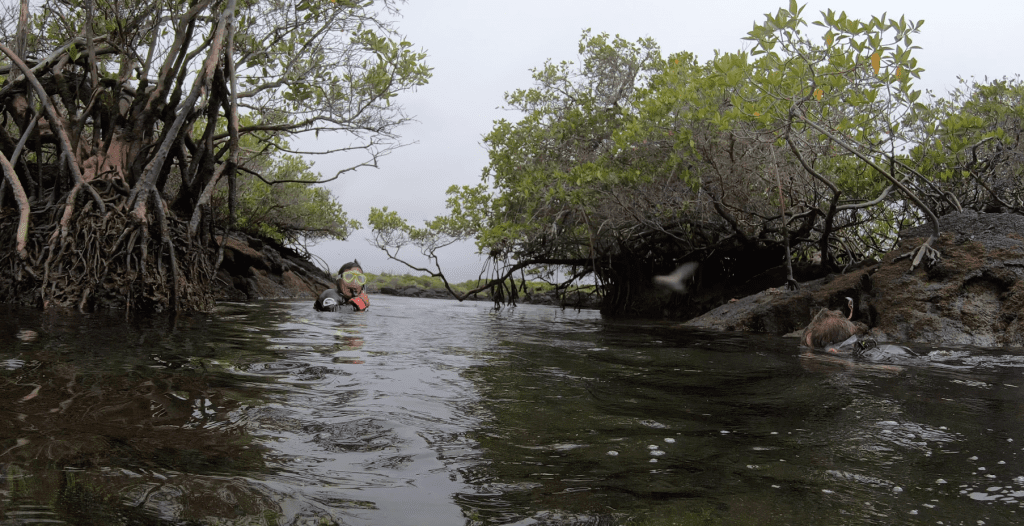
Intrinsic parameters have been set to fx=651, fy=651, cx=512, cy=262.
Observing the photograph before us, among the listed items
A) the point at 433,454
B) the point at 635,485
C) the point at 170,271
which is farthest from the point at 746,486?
the point at 170,271

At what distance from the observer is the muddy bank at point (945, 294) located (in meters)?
7.67

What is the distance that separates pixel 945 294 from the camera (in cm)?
795

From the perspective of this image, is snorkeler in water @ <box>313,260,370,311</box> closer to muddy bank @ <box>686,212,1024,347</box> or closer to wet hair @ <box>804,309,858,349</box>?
muddy bank @ <box>686,212,1024,347</box>

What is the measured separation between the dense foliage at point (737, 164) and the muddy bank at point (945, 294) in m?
0.35

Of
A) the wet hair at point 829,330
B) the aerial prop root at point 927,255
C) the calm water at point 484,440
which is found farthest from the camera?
the aerial prop root at point 927,255

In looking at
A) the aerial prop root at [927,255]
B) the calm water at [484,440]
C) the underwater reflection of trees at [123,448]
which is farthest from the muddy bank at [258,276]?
the aerial prop root at [927,255]

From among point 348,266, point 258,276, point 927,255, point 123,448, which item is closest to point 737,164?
point 927,255

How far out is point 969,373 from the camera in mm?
5035

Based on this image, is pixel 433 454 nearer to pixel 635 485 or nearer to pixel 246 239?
pixel 635 485

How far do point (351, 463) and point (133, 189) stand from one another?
803 centimetres

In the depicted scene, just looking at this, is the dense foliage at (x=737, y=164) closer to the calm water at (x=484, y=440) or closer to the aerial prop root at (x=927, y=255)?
the aerial prop root at (x=927, y=255)

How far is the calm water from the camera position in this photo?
1929mm

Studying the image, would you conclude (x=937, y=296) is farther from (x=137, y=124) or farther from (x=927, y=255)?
(x=137, y=124)

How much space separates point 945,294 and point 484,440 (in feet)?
24.6
